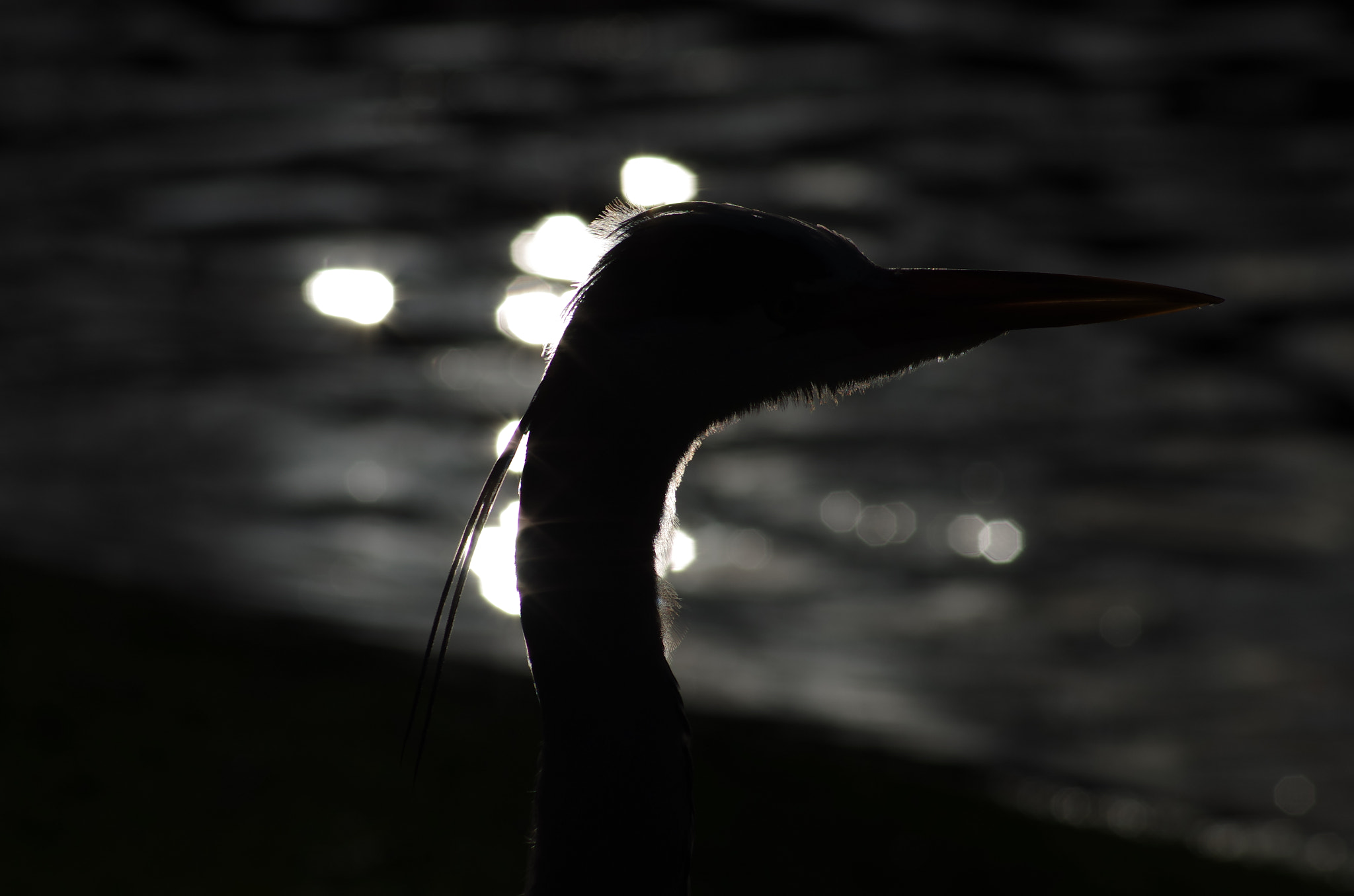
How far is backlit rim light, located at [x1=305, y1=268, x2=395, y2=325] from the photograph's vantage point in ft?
43.8

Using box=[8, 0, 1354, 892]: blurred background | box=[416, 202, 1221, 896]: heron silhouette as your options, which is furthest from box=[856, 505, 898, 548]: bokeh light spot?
box=[416, 202, 1221, 896]: heron silhouette

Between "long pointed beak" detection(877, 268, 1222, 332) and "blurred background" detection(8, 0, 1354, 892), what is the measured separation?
2.76 feet

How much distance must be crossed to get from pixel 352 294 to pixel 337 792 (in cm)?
915

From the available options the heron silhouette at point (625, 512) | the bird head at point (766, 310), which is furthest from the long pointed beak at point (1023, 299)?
the heron silhouette at point (625, 512)

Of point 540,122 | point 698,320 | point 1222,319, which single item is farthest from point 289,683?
point 540,122

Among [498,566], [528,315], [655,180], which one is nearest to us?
[498,566]

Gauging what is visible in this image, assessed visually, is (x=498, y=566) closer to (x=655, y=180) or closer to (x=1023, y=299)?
(x=655, y=180)

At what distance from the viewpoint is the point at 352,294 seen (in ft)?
44.7

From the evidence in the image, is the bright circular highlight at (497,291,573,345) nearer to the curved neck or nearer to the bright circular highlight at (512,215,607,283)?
the bright circular highlight at (512,215,607,283)

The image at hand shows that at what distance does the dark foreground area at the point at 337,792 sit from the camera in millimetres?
4824

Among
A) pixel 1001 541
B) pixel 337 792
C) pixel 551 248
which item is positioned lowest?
pixel 337 792

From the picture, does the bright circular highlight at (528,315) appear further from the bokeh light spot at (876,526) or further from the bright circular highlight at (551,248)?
the bokeh light spot at (876,526)

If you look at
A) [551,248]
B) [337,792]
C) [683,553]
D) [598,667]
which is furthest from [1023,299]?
[551,248]

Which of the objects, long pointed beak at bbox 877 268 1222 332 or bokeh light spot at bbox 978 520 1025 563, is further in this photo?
bokeh light spot at bbox 978 520 1025 563
